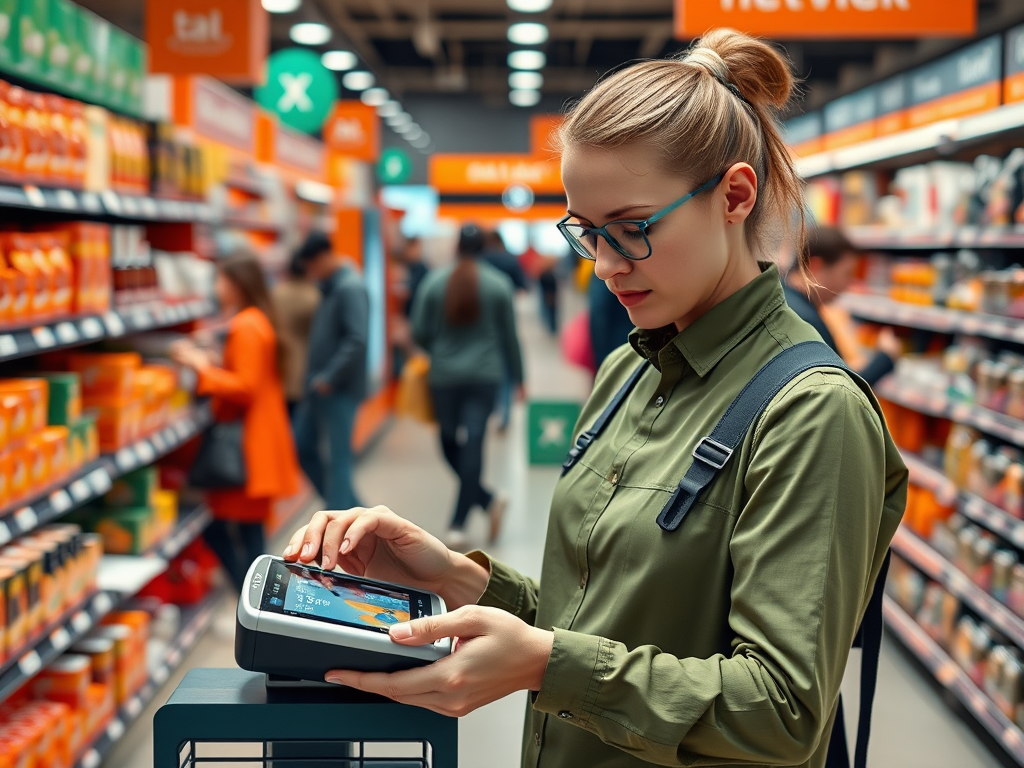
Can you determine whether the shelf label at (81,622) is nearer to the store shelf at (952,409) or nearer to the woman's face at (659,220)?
the woman's face at (659,220)

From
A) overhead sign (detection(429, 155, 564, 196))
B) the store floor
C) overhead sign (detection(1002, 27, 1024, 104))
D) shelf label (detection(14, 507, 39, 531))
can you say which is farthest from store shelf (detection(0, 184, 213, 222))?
overhead sign (detection(429, 155, 564, 196))

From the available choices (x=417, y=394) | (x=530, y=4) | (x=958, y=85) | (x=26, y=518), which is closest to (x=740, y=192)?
(x=26, y=518)

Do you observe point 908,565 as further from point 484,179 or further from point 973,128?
point 484,179

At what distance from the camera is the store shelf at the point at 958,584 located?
376 centimetres

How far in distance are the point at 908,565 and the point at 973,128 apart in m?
2.19

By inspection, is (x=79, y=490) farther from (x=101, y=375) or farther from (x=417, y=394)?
(x=417, y=394)

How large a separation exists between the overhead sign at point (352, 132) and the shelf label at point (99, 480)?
8.98 meters

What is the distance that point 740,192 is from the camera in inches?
49.9

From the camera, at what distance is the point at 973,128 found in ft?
13.4

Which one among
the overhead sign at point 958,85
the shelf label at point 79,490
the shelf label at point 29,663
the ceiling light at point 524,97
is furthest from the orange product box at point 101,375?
the ceiling light at point 524,97

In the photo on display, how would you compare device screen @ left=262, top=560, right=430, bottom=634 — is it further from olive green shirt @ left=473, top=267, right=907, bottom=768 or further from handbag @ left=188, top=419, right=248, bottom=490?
handbag @ left=188, top=419, right=248, bottom=490

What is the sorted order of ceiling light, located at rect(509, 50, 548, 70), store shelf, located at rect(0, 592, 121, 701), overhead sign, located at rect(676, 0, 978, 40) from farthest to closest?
ceiling light, located at rect(509, 50, 548, 70)
overhead sign, located at rect(676, 0, 978, 40)
store shelf, located at rect(0, 592, 121, 701)

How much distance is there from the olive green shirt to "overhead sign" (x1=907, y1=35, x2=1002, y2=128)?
13.2 ft

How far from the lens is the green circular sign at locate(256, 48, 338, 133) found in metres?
7.19
